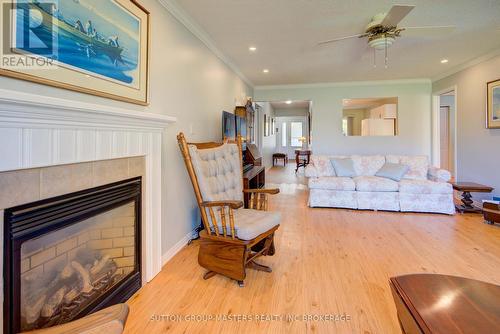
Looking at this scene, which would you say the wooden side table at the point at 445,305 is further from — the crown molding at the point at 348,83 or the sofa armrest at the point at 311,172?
the crown molding at the point at 348,83

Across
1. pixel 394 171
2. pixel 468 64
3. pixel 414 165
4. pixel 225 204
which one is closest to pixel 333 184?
Answer: pixel 394 171

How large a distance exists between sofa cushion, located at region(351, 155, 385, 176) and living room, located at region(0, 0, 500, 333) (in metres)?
0.18

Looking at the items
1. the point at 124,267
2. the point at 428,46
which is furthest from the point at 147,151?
the point at 428,46

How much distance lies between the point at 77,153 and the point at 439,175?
4.87 metres

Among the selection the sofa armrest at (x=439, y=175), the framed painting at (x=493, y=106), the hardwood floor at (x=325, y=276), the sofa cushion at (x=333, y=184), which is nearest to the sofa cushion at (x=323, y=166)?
the sofa cushion at (x=333, y=184)

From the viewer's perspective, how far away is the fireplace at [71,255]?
1.13m

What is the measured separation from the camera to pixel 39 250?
1.29 metres

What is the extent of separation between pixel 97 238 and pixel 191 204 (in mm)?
1322

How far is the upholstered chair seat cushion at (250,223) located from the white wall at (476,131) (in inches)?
153

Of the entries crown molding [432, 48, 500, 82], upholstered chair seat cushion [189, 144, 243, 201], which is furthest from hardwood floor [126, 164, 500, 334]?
crown molding [432, 48, 500, 82]

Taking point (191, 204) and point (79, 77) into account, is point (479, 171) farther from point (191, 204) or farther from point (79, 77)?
point (79, 77)

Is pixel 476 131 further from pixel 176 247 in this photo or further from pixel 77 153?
pixel 77 153

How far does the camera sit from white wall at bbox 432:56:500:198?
392cm

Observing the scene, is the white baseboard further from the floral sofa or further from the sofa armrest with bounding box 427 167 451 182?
the sofa armrest with bounding box 427 167 451 182
